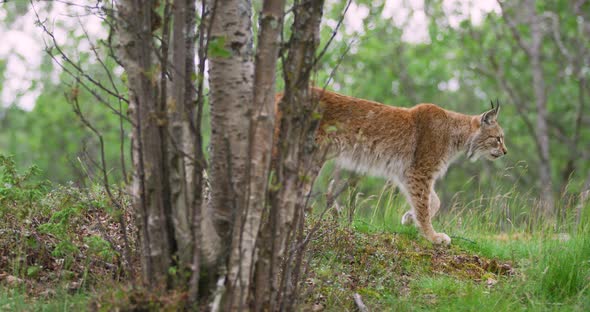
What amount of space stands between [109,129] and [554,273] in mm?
19048

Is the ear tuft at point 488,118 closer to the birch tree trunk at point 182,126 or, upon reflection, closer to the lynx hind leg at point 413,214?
the lynx hind leg at point 413,214

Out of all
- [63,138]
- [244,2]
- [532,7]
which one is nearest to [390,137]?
[244,2]

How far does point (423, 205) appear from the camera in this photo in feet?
21.0

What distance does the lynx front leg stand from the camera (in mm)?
5844

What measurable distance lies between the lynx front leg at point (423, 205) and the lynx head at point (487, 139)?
32.7 inches

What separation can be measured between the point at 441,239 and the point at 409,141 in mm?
1378

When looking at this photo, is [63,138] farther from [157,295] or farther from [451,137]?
[157,295]

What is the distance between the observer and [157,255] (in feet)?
9.61

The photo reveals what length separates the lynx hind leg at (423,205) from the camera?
5834 millimetres

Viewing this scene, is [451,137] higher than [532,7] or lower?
lower

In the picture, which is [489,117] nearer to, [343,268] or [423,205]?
[423,205]

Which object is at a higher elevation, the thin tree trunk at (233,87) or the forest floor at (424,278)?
the thin tree trunk at (233,87)

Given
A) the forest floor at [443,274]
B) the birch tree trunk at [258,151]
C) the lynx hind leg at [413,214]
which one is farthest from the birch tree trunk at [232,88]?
the lynx hind leg at [413,214]

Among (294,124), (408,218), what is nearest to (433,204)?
(408,218)
